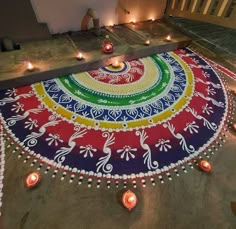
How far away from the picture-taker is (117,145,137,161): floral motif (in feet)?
6.16

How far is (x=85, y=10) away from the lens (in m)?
3.33

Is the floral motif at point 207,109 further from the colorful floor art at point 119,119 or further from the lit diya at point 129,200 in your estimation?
the lit diya at point 129,200

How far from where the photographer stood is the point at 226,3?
339cm

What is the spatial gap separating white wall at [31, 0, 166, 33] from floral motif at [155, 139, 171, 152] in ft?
8.61

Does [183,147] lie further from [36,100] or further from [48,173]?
[36,100]

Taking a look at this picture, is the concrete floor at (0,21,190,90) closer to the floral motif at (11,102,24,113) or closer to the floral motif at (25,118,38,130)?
the floral motif at (11,102,24,113)

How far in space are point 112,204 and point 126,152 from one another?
52 cm

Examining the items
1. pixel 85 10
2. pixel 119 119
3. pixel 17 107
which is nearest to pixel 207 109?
pixel 119 119

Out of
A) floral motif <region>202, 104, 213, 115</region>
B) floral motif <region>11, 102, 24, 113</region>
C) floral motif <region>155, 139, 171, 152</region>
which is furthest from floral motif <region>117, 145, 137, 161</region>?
floral motif <region>11, 102, 24, 113</region>

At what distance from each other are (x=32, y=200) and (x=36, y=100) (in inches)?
48.3

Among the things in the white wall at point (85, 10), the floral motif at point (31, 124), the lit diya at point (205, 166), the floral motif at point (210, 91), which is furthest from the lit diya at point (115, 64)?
the lit diya at point (205, 166)

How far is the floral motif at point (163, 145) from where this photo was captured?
1976 millimetres

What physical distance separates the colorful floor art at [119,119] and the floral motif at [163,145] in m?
0.01

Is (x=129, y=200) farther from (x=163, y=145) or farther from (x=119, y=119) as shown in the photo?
(x=119, y=119)
